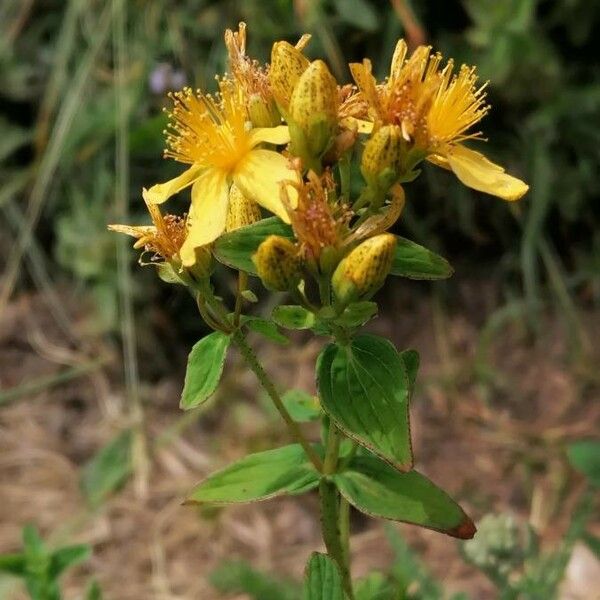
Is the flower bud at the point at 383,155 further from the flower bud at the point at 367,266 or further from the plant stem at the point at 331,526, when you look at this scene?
A: the plant stem at the point at 331,526

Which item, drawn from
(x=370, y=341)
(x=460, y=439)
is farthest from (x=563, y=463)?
(x=370, y=341)

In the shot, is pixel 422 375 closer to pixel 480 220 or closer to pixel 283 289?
pixel 480 220

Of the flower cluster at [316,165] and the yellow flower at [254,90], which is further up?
the yellow flower at [254,90]

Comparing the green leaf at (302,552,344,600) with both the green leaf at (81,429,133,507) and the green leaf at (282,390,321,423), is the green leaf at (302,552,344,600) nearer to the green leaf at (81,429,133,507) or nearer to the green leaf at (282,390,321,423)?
the green leaf at (282,390,321,423)

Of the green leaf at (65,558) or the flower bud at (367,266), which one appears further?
the green leaf at (65,558)

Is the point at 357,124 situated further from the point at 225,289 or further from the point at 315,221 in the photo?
the point at 225,289

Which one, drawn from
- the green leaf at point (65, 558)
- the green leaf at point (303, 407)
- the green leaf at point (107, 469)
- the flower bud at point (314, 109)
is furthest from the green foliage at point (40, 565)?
the green leaf at point (107, 469)
